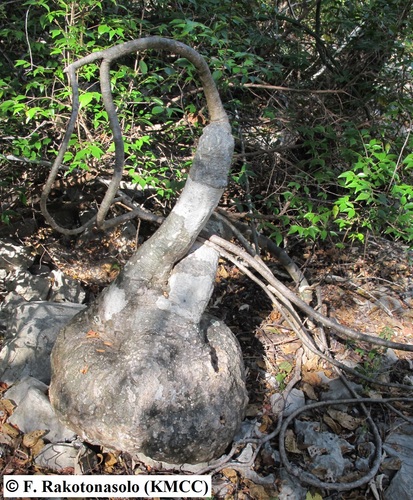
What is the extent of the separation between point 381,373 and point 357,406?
392 mm

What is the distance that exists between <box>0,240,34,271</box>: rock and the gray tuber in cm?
147

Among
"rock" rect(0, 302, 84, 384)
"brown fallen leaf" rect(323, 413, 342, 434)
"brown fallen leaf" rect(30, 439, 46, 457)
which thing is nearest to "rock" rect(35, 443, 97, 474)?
"brown fallen leaf" rect(30, 439, 46, 457)

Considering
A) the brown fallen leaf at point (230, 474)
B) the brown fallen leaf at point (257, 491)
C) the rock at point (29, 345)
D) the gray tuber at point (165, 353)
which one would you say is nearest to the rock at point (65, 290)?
the rock at point (29, 345)

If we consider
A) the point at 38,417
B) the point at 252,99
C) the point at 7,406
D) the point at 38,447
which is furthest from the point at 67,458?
the point at 252,99

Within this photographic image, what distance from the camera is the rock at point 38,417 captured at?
8.27ft

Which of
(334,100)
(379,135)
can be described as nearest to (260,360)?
(379,135)

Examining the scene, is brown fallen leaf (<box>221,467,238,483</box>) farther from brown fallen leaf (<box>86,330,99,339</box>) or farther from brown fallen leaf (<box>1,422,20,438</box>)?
brown fallen leaf (<box>1,422,20,438</box>)

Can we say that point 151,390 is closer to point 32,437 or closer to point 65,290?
point 32,437

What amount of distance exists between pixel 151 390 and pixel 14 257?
84.1 inches

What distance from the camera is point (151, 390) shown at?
88.9 inches

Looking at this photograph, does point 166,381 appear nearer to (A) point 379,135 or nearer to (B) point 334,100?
(A) point 379,135

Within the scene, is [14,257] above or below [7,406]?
below

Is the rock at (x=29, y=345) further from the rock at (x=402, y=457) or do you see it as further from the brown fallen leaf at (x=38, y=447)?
the rock at (x=402, y=457)

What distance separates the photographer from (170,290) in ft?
8.14
